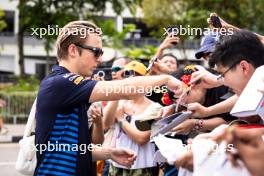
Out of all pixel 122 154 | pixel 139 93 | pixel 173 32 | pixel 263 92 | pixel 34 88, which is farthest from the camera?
pixel 34 88

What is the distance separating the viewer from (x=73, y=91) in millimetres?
2795

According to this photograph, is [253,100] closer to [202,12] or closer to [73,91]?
[73,91]

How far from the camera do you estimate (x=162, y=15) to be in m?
28.0

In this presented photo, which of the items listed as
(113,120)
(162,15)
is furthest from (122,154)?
(162,15)

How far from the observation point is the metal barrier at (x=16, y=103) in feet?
56.3

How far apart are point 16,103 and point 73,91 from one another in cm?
1482

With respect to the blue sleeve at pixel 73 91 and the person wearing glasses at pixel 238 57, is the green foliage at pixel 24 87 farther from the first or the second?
the person wearing glasses at pixel 238 57

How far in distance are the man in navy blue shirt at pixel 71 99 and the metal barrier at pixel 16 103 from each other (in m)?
14.4

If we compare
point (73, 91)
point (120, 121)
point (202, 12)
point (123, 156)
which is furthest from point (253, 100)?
point (202, 12)

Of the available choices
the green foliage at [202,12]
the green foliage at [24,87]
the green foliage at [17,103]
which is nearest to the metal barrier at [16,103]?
the green foliage at [17,103]

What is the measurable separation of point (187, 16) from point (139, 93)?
23.3 meters

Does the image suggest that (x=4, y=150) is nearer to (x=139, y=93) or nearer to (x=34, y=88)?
(x=34, y=88)

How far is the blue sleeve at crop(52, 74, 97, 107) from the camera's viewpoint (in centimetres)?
279

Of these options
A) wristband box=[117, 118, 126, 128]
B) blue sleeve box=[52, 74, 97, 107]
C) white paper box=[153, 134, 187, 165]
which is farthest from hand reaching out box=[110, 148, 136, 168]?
wristband box=[117, 118, 126, 128]
